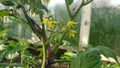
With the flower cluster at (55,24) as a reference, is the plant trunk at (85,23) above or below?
below

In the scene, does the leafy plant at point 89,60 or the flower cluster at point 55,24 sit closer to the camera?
the leafy plant at point 89,60

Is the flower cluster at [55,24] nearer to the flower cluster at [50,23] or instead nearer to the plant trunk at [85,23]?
the flower cluster at [50,23]

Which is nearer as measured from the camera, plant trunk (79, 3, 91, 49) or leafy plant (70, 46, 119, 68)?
leafy plant (70, 46, 119, 68)

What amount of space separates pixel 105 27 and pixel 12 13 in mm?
4552

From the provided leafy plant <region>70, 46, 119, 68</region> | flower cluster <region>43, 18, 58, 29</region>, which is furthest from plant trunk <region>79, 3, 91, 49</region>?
leafy plant <region>70, 46, 119, 68</region>

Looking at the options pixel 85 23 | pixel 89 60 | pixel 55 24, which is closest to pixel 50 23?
pixel 55 24

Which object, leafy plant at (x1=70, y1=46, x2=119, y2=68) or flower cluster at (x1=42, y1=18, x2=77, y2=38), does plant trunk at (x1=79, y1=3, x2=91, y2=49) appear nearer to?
flower cluster at (x1=42, y1=18, x2=77, y2=38)

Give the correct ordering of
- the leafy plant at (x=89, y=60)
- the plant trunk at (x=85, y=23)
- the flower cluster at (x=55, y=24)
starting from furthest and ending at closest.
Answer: the plant trunk at (x=85, y=23) → the flower cluster at (x=55, y=24) → the leafy plant at (x=89, y=60)

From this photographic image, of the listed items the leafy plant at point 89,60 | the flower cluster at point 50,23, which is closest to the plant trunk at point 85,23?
the flower cluster at point 50,23

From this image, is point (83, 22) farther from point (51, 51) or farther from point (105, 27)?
point (51, 51)

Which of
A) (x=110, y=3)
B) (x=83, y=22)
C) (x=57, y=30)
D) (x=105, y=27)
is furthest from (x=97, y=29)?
(x=57, y=30)

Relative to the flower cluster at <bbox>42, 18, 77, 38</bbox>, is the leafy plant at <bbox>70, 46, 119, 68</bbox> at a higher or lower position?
lower

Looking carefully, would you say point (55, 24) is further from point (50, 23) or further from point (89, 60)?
point (89, 60)

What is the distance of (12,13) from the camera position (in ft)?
2.64
